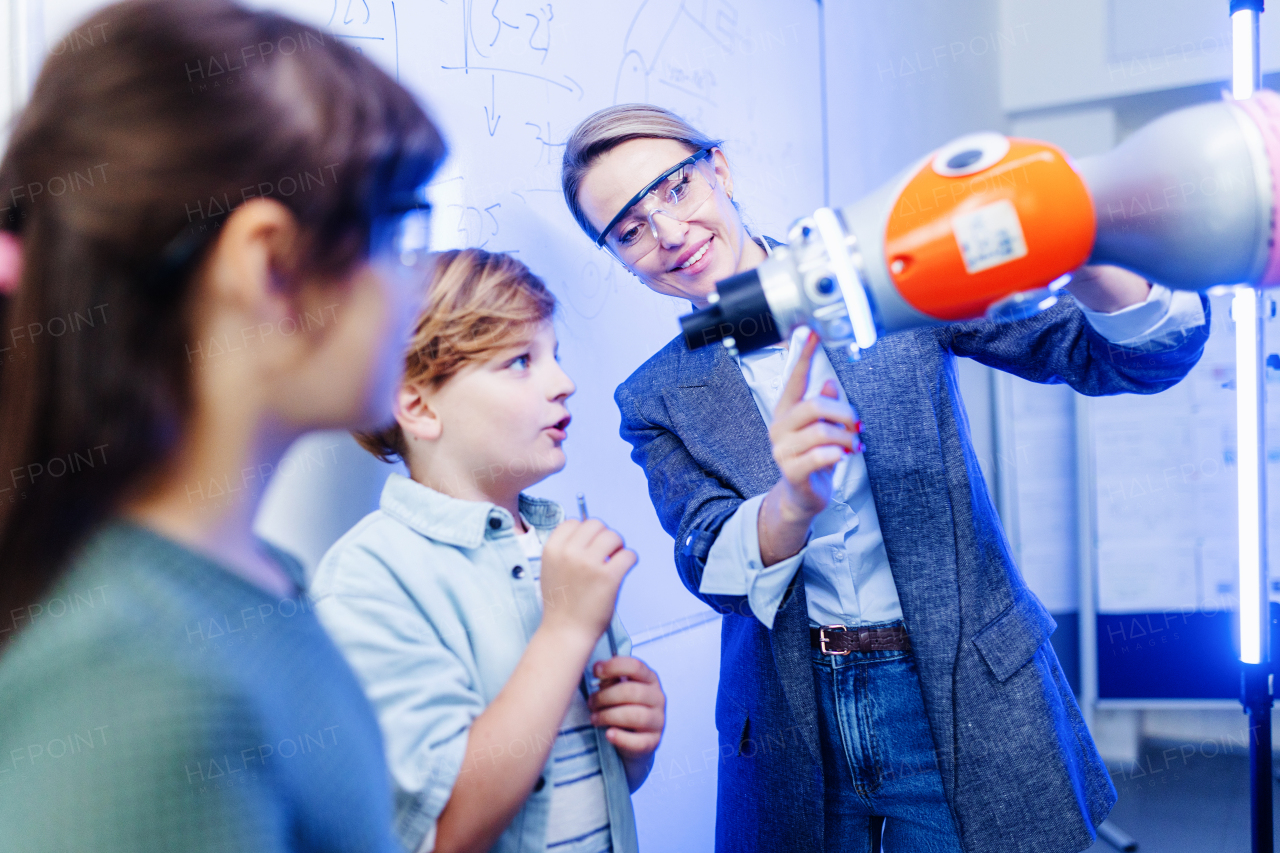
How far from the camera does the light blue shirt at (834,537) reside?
744mm

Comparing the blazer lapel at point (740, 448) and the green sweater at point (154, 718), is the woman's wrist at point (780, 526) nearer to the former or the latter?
the blazer lapel at point (740, 448)

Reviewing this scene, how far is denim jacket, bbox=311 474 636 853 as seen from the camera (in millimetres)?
623

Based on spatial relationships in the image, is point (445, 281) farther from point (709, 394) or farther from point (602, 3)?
point (602, 3)

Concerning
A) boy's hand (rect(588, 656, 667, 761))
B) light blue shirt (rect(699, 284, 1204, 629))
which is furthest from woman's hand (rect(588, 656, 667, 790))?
light blue shirt (rect(699, 284, 1204, 629))

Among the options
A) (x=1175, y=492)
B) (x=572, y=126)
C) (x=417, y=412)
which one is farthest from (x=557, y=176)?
(x=1175, y=492)

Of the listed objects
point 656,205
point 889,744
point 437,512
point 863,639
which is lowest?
point 889,744

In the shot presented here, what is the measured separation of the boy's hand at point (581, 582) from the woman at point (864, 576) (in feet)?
0.65

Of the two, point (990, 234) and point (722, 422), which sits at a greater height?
point (990, 234)

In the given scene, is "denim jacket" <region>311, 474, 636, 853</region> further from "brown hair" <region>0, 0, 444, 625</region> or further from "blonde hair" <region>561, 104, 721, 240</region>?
"blonde hair" <region>561, 104, 721, 240</region>

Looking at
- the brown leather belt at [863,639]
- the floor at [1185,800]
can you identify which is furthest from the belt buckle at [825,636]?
the floor at [1185,800]

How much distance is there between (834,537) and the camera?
0.95m

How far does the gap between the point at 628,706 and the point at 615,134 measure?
2.19 feet

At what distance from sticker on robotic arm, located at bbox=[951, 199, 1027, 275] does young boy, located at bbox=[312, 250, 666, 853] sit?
356 mm

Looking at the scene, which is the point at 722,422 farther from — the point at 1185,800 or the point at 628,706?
the point at 1185,800
